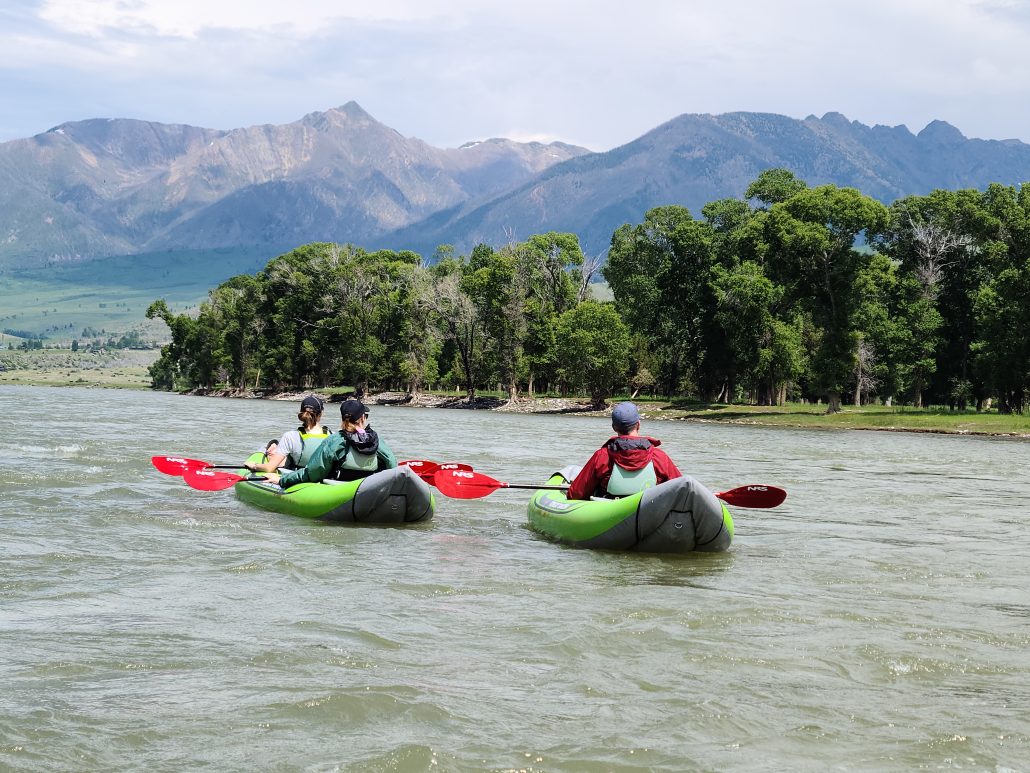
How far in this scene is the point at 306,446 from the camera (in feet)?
54.7

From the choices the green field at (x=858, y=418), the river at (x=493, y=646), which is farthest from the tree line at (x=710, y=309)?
the river at (x=493, y=646)

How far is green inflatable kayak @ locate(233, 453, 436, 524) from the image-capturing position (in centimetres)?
1486

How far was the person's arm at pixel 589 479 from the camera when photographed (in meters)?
13.7

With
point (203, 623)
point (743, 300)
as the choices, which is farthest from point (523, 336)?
point (203, 623)

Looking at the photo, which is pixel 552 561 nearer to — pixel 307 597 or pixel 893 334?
pixel 307 597

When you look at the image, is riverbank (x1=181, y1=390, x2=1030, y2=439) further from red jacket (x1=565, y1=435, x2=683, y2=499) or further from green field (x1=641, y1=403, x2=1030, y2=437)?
red jacket (x1=565, y1=435, x2=683, y2=499)

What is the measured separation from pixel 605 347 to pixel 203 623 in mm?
63226

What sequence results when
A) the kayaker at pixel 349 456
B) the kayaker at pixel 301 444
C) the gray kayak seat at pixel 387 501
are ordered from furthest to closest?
the kayaker at pixel 301 444 → the kayaker at pixel 349 456 → the gray kayak seat at pixel 387 501

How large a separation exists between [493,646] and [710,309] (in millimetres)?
65367

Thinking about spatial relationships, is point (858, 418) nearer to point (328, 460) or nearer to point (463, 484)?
point (463, 484)

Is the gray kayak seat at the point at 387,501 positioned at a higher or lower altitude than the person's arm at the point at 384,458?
lower

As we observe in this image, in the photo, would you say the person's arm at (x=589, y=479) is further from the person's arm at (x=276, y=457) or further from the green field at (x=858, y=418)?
the green field at (x=858, y=418)

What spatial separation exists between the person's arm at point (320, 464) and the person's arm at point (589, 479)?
11.9ft

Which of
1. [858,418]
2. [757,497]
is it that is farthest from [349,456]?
[858,418]
